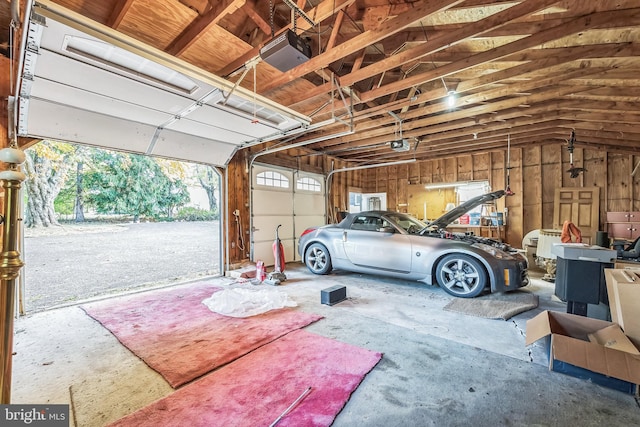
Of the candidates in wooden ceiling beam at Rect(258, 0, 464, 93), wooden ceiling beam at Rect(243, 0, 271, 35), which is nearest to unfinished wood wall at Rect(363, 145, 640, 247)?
wooden ceiling beam at Rect(258, 0, 464, 93)

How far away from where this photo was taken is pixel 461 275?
3959 mm

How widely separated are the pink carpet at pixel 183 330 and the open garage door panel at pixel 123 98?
242 cm

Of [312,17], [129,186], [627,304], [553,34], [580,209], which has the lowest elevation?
[627,304]

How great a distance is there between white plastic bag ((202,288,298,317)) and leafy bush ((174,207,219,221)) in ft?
40.3

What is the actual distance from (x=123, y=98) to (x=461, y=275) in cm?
501

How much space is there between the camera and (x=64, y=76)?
2.41m

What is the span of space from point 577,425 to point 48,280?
7.82 meters

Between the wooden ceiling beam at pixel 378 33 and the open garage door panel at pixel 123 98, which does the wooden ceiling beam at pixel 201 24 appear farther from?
the wooden ceiling beam at pixel 378 33

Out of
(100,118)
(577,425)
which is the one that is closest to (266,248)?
(100,118)

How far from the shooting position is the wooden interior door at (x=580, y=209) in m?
6.43

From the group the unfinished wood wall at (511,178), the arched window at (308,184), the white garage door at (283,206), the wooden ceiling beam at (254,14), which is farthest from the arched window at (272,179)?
the wooden ceiling beam at (254,14)

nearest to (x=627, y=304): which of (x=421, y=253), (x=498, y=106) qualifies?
(x=421, y=253)

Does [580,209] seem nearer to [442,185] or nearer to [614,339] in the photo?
[442,185]

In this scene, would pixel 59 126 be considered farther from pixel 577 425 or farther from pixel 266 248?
pixel 577 425
